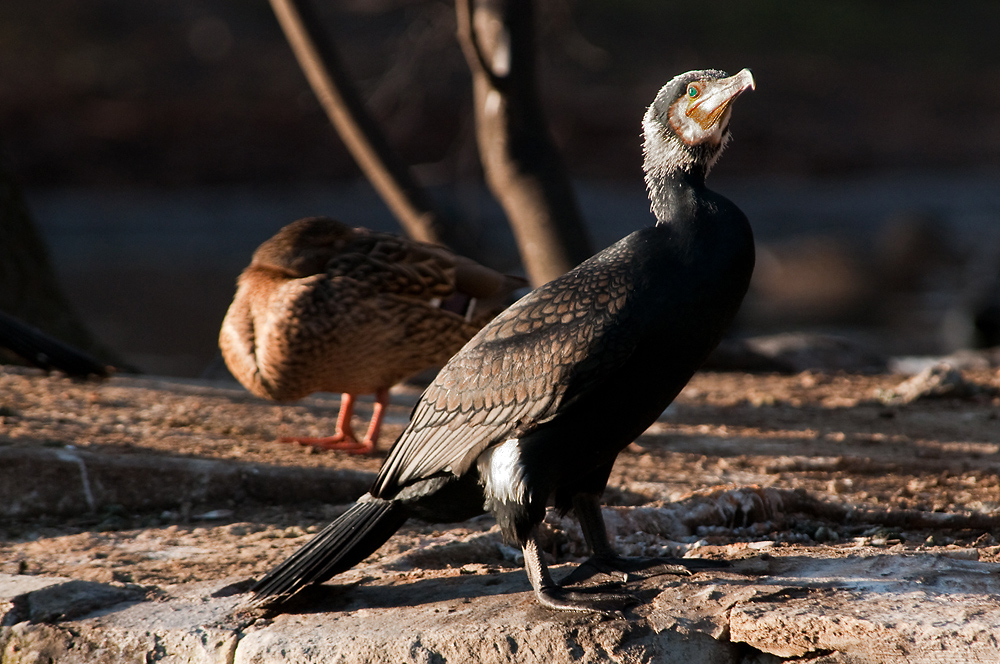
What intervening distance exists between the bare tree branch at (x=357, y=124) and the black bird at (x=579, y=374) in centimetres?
361

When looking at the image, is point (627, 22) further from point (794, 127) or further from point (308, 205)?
point (308, 205)

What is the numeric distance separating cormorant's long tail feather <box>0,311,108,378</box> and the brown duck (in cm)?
82

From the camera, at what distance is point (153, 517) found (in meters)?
→ 3.77

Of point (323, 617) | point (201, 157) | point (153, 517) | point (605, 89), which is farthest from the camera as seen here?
point (605, 89)

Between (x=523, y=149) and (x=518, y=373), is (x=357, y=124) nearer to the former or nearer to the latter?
(x=523, y=149)

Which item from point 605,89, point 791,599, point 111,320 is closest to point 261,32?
point 605,89

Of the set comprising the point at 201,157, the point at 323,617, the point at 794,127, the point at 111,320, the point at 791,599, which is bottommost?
the point at 323,617

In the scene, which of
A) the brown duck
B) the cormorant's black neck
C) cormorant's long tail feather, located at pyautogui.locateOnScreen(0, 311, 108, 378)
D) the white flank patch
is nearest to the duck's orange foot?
the brown duck

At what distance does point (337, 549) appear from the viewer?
2.86 meters

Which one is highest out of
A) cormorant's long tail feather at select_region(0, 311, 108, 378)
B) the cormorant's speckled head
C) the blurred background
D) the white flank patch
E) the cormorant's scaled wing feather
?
the blurred background

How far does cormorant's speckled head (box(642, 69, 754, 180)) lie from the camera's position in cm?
276

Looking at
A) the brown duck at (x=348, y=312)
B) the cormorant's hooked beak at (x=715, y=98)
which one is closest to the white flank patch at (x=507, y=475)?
the cormorant's hooked beak at (x=715, y=98)

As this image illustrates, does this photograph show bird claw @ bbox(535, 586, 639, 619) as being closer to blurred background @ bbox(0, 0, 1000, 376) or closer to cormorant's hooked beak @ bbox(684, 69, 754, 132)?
cormorant's hooked beak @ bbox(684, 69, 754, 132)

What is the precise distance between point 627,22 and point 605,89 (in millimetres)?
5043
